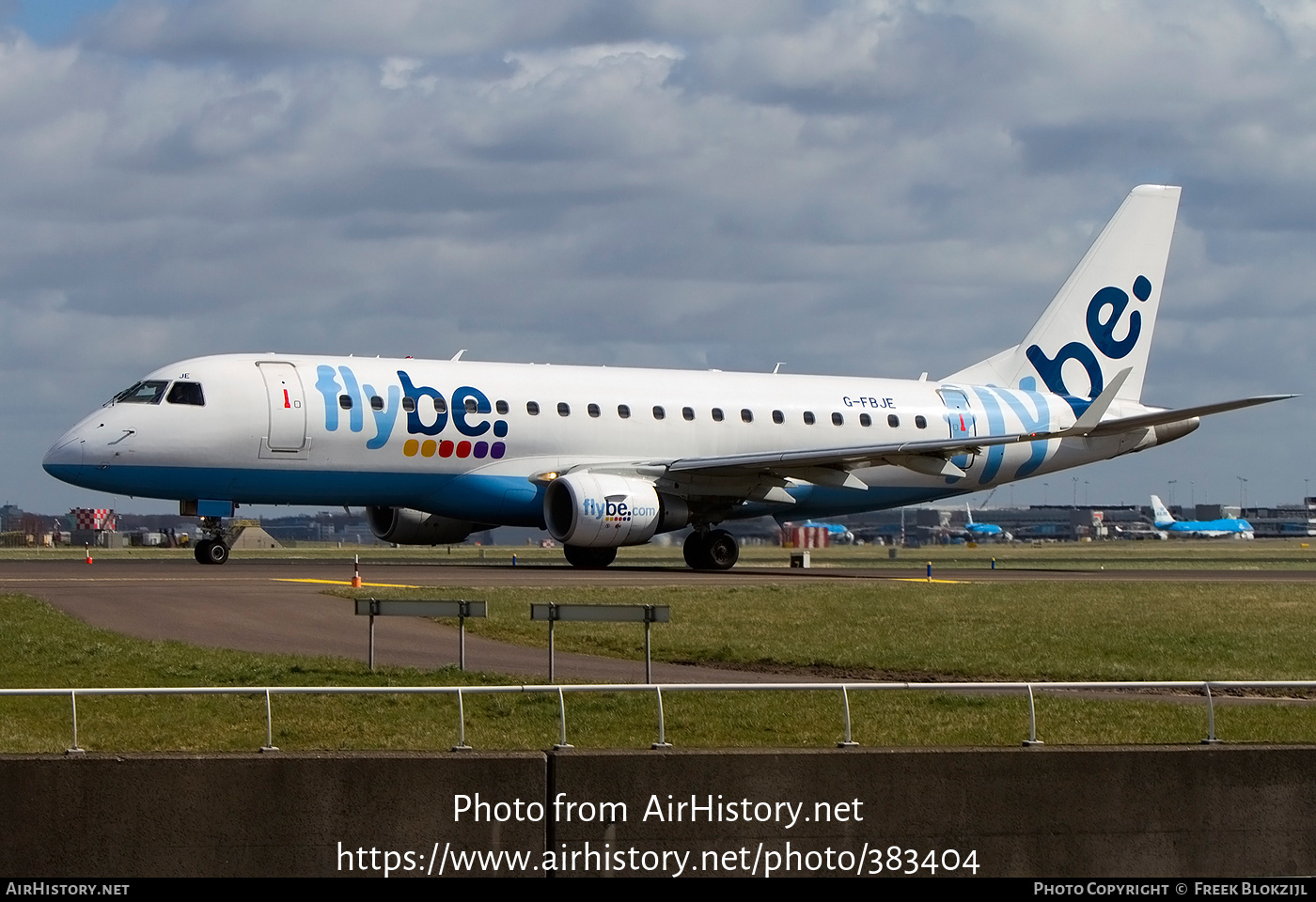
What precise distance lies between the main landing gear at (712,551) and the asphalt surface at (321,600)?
523 mm

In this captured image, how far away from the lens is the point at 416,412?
3903 cm

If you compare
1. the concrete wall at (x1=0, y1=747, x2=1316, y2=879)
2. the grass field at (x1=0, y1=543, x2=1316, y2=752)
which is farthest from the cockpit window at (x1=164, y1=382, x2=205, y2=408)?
the concrete wall at (x1=0, y1=747, x2=1316, y2=879)

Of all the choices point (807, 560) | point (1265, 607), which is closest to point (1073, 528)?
point (807, 560)

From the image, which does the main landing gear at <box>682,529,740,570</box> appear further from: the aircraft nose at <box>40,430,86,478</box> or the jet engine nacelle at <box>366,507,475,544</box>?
the aircraft nose at <box>40,430,86,478</box>

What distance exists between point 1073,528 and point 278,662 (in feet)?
538

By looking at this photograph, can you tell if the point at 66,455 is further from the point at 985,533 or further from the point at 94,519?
the point at 985,533

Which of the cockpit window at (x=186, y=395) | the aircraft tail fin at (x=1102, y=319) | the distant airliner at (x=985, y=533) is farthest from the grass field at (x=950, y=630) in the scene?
the distant airliner at (x=985, y=533)

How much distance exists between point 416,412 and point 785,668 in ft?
59.4

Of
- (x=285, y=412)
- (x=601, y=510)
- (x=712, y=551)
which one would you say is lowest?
(x=712, y=551)

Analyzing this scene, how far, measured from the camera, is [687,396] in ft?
143

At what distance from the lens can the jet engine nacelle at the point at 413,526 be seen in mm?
43594

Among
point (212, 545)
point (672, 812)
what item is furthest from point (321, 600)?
point (672, 812)

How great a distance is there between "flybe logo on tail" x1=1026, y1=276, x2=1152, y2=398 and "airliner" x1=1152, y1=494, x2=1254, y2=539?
353 ft

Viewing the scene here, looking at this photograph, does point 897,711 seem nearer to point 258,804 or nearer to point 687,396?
point 258,804
